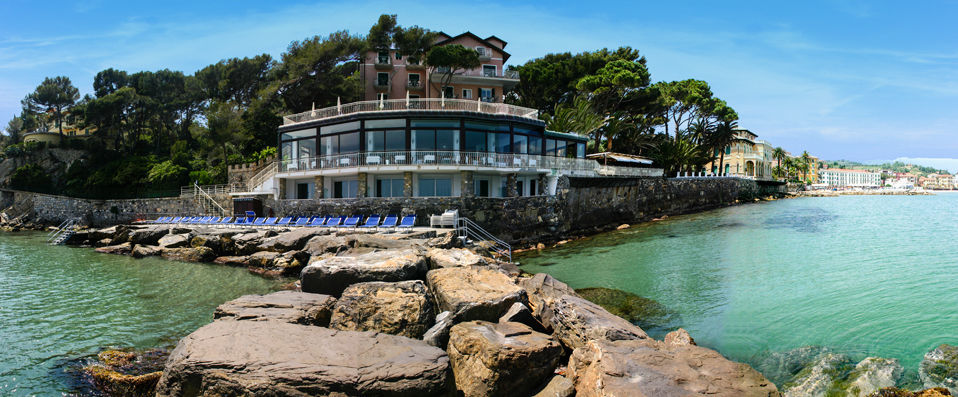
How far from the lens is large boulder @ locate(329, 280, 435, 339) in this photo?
8.30 meters

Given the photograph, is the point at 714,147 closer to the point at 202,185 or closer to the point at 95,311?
the point at 202,185

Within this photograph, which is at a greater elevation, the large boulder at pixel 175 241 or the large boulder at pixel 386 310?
the large boulder at pixel 386 310

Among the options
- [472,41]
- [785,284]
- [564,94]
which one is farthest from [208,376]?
[564,94]

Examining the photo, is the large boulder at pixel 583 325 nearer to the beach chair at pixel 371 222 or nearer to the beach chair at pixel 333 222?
the beach chair at pixel 371 222

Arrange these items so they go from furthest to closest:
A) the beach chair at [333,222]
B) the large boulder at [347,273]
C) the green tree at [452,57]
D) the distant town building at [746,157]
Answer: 1. the distant town building at [746,157]
2. the green tree at [452,57]
3. the beach chair at [333,222]
4. the large boulder at [347,273]

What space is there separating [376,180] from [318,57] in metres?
19.8

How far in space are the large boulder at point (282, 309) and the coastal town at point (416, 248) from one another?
3.0 inches

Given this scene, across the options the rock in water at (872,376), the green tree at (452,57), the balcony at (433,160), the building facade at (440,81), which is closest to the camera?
the rock in water at (872,376)

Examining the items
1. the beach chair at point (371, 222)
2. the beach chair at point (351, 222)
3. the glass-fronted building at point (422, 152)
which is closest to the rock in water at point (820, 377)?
the glass-fronted building at point (422, 152)

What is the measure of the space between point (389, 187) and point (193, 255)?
32.5 ft

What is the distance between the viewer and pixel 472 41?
1747 inches

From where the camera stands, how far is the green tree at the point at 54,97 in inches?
2303

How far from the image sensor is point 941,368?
7664 mm

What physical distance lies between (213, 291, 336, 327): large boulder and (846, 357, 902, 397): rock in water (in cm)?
908
